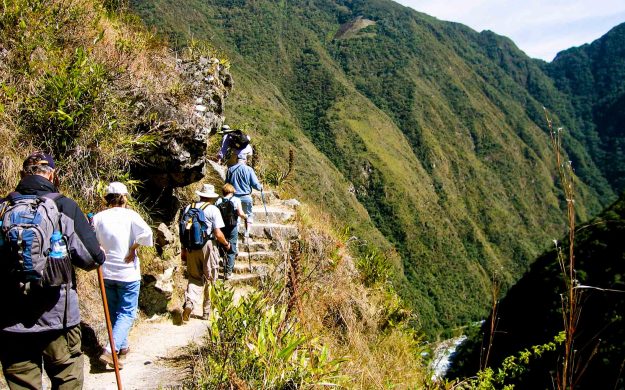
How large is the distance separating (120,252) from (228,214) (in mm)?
2677

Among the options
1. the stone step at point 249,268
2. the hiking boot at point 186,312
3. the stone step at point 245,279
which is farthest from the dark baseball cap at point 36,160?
the stone step at point 249,268

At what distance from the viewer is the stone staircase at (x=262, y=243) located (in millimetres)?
7188

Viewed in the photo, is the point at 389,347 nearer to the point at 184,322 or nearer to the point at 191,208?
the point at 184,322

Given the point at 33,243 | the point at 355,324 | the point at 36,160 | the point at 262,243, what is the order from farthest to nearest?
the point at 262,243 < the point at 355,324 < the point at 36,160 < the point at 33,243

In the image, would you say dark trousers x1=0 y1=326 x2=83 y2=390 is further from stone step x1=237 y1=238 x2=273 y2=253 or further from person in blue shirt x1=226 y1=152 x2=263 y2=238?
stone step x1=237 y1=238 x2=273 y2=253

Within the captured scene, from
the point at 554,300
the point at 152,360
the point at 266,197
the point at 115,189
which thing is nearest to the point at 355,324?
the point at 152,360

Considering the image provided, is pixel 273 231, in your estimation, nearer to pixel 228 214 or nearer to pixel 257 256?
pixel 257 256

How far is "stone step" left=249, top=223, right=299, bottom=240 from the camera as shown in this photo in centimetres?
844

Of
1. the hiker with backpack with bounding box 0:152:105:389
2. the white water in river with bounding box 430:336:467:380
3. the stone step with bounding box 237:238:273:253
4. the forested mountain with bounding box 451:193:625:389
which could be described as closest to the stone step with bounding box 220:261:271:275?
the stone step with bounding box 237:238:273:253

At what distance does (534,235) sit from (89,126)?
17861 cm

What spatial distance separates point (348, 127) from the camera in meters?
145

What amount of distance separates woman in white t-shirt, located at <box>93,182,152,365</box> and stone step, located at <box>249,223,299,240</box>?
4.32 metres

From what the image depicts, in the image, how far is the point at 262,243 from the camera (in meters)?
8.27

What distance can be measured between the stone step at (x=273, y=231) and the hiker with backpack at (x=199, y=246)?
2.80 m
